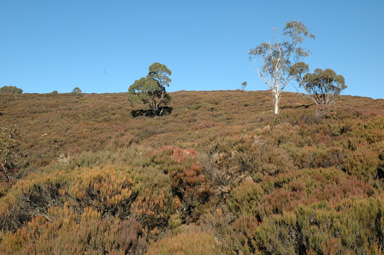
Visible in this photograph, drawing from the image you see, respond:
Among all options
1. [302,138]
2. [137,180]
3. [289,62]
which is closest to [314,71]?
[289,62]

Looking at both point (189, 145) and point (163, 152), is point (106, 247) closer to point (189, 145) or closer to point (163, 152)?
point (163, 152)

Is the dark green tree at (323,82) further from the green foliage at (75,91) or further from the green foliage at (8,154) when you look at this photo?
the green foliage at (75,91)

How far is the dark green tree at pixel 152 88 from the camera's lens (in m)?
31.4

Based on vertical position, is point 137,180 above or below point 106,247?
above

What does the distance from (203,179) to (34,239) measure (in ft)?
12.2

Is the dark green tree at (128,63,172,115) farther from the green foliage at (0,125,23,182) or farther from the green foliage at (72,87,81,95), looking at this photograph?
the green foliage at (72,87,81,95)

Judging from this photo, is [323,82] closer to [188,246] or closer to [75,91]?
[188,246]

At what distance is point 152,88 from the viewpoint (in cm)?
3130

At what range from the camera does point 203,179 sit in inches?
222

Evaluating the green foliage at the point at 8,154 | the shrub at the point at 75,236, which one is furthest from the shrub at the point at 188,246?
the green foliage at the point at 8,154

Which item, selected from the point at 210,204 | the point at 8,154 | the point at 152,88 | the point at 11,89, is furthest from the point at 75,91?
the point at 210,204

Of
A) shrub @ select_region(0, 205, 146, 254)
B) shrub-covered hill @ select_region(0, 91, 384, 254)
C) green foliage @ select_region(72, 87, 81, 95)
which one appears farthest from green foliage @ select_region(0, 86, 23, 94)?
shrub @ select_region(0, 205, 146, 254)

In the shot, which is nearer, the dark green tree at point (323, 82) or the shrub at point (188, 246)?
the shrub at point (188, 246)

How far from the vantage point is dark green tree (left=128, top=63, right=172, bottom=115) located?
3138cm
